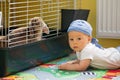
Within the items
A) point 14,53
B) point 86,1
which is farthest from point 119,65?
point 86,1

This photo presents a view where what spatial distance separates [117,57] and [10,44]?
515 mm

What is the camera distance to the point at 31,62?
4.45 ft

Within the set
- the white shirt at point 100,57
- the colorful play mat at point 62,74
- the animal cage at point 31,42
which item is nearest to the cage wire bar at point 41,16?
the animal cage at point 31,42

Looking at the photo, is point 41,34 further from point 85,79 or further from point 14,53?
point 85,79

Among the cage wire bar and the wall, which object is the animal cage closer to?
the cage wire bar

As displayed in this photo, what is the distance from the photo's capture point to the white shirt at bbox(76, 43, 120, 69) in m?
1.28

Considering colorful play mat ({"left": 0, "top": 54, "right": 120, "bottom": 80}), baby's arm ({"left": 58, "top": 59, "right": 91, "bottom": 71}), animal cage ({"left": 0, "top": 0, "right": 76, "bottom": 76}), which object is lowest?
colorful play mat ({"left": 0, "top": 54, "right": 120, "bottom": 80})

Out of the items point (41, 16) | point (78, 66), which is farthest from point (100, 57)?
point (41, 16)

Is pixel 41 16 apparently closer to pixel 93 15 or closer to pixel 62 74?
pixel 93 15

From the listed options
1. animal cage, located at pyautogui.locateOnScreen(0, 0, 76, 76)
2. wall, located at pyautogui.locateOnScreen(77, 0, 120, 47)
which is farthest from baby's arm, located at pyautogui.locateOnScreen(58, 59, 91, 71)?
wall, located at pyautogui.locateOnScreen(77, 0, 120, 47)

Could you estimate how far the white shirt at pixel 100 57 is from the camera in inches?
50.4

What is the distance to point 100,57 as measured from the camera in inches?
50.6

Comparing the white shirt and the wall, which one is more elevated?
the wall

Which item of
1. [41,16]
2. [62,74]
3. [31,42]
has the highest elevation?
[41,16]
